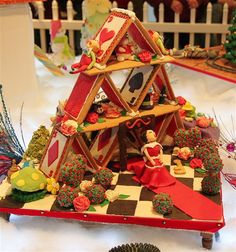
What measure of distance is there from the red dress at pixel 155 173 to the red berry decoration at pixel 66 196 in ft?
0.60

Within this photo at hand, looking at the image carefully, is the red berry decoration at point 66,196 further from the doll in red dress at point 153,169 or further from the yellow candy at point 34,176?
the doll in red dress at point 153,169

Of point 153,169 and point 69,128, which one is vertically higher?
point 69,128

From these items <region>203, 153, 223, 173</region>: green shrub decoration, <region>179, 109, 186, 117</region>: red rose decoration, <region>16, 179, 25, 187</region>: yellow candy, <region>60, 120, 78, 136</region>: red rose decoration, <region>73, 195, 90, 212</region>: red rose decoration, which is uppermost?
<region>60, 120, 78, 136</region>: red rose decoration

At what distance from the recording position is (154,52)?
4.35 ft

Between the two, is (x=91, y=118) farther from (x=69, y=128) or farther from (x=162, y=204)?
(x=162, y=204)

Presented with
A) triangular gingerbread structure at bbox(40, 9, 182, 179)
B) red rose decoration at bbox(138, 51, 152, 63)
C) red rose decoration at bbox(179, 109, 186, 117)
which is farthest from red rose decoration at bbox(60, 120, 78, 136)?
red rose decoration at bbox(179, 109, 186, 117)

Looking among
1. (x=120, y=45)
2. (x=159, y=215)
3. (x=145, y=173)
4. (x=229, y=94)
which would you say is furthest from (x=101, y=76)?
(x=229, y=94)

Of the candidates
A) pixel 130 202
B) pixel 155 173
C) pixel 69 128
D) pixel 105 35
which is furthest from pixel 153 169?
pixel 105 35

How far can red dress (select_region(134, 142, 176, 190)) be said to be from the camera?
4.07ft

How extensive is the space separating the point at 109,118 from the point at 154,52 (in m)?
0.20

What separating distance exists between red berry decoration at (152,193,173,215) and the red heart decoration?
15.7 inches

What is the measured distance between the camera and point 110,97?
133cm

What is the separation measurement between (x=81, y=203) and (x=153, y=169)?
0.20m

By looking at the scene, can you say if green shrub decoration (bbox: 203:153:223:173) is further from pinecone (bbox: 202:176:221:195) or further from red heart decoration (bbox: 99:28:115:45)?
red heart decoration (bbox: 99:28:115:45)
